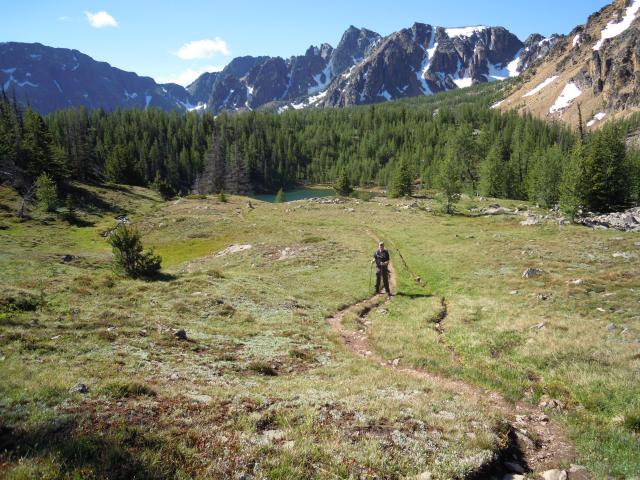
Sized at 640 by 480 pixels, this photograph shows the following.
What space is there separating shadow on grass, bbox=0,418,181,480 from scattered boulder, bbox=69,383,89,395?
1.68m

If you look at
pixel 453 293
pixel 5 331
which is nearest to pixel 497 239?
pixel 453 293

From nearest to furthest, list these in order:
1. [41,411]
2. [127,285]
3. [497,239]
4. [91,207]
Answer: [41,411], [127,285], [497,239], [91,207]

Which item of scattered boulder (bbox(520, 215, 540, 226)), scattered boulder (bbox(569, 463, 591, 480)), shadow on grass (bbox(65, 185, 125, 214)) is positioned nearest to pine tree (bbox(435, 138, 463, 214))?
scattered boulder (bbox(520, 215, 540, 226))

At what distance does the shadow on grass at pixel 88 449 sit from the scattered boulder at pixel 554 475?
845 cm

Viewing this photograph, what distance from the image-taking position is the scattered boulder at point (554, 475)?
8641mm

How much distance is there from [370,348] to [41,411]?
1389 cm

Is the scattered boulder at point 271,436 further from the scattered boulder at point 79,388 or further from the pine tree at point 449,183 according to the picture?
the pine tree at point 449,183

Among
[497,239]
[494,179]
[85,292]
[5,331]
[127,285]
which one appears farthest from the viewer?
[494,179]

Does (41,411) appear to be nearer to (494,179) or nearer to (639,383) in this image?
(639,383)

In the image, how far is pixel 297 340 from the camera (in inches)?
752

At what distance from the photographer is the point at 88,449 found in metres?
7.27

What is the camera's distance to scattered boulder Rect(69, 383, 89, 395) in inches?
384

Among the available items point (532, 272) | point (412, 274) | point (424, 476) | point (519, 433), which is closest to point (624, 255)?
point (532, 272)

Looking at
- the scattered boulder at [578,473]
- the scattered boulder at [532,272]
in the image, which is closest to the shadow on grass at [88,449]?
the scattered boulder at [578,473]
